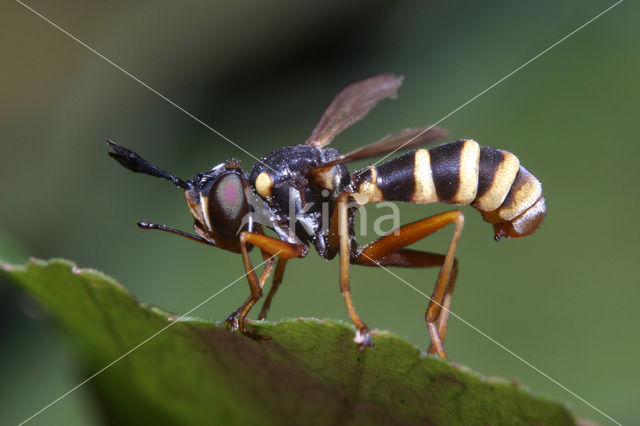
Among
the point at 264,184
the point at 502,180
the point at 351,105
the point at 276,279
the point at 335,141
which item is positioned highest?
the point at 351,105

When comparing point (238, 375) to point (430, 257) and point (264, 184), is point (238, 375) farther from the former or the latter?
point (430, 257)

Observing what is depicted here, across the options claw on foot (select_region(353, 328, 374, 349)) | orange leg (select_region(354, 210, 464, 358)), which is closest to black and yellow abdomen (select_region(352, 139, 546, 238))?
orange leg (select_region(354, 210, 464, 358))

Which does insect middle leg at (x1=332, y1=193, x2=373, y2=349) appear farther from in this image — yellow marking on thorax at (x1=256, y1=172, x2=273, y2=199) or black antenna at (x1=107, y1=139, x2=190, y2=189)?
black antenna at (x1=107, y1=139, x2=190, y2=189)

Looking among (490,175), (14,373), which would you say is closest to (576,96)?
(490,175)

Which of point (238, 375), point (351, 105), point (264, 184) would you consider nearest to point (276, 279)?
point (264, 184)

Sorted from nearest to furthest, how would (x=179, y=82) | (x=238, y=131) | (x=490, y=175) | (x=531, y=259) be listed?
1. (x=490, y=175)
2. (x=531, y=259)
3. (x=238, y=131)
4. (x=179, y=82)

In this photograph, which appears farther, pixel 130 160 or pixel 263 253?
pixel 263 253

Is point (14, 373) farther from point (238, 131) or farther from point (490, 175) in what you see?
point (490, 175)
